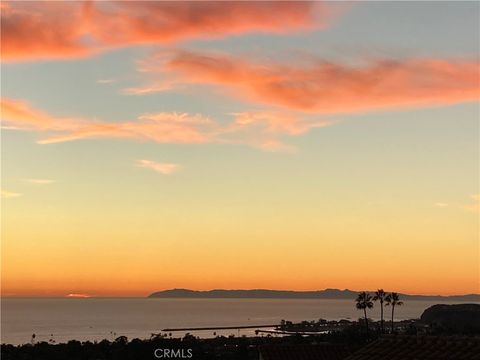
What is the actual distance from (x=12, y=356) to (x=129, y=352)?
18.7 meters

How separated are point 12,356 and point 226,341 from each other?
7167 cm

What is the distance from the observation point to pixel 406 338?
23.2 m

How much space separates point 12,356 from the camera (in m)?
102

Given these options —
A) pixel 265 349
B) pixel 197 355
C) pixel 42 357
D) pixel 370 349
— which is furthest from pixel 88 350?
pixel 370 349

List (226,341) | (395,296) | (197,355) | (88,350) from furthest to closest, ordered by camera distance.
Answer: (226,341) → (395,296) → (88,350) → (197,355)

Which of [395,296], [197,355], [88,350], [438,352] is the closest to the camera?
[438,352]

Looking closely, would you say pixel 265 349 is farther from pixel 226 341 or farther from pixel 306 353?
pixel 226 341

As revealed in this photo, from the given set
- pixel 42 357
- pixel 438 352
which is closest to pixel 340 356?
pixel 438 352

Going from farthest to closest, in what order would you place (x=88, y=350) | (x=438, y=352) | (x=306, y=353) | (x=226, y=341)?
1. (x=226, y=341)
2. (x=88, y=350)
3. (x=306, y=353)
4. (x=438, y=352)

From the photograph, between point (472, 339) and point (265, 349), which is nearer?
point (472, 339)

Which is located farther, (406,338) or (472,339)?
(406,338)

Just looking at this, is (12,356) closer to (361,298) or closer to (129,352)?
(129,352)

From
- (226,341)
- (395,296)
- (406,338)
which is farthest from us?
(226,341)

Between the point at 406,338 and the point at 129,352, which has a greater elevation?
the point at 406,338
